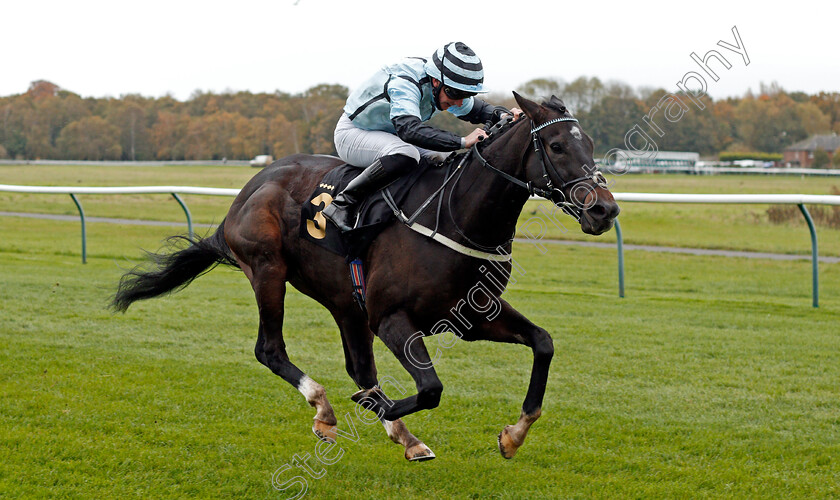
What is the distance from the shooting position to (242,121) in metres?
14.8

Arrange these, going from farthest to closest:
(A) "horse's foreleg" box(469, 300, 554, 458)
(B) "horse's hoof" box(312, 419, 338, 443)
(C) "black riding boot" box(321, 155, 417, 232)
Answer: (B) "horse's hoof" box(312, 419, 338, 443) → (C) "black riding boot" box(321, 155, 417, 232) → (A) "horse's foreleg" box(469, 300, 554, 458)

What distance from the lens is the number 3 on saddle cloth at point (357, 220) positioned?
4039mm

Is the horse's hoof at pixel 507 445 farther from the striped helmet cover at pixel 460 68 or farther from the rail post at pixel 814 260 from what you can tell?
the rail post at pixel 814 260

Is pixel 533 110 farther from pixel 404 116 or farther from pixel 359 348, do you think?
pixel 359 348

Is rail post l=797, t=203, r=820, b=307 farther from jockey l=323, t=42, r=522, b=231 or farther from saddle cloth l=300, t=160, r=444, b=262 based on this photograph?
saddle cloth l=300, t=160, r=444, b=262

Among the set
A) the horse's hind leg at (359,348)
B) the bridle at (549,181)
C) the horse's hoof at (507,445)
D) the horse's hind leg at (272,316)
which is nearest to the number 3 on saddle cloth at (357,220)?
the horse's hind leg at (272,316)

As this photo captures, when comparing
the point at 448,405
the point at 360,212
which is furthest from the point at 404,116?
the point at 448,405

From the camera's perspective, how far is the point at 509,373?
611 centimetres

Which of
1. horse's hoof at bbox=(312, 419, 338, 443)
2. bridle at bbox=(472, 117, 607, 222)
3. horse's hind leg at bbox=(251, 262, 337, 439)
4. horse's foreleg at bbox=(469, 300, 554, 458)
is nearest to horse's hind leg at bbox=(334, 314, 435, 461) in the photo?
horse's hind leg at bbox=(251, 262, 337, 439)

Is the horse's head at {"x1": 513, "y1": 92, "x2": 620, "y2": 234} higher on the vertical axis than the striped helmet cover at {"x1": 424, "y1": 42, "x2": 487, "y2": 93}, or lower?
lower

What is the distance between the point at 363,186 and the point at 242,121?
1126 cm

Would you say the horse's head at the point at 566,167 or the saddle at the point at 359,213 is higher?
the horse's head at the point at 566,167

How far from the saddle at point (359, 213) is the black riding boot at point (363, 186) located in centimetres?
4

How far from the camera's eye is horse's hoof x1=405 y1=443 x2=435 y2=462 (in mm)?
3918
